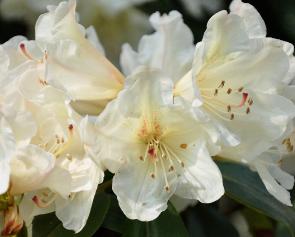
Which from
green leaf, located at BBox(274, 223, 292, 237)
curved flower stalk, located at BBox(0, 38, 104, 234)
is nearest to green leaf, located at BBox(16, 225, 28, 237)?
curved flower stalk, located at BBox(0, 38, 104, 234)

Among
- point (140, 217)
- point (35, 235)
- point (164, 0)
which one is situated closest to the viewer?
point (140, 217)

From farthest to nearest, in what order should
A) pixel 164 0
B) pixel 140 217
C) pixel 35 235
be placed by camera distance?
pixel 164 0
pixel 35 235
pixel 140 217

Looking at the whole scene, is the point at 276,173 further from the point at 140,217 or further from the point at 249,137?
the point at 140,217

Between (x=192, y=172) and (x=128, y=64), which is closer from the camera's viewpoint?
(x=192, y=172)

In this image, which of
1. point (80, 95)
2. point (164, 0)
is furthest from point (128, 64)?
point (164, 0)

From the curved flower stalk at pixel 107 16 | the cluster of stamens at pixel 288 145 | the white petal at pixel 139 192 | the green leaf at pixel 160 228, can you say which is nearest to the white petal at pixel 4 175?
the white petal at pixel 139 192

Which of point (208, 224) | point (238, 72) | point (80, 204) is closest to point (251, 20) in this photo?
point (238, 72)
